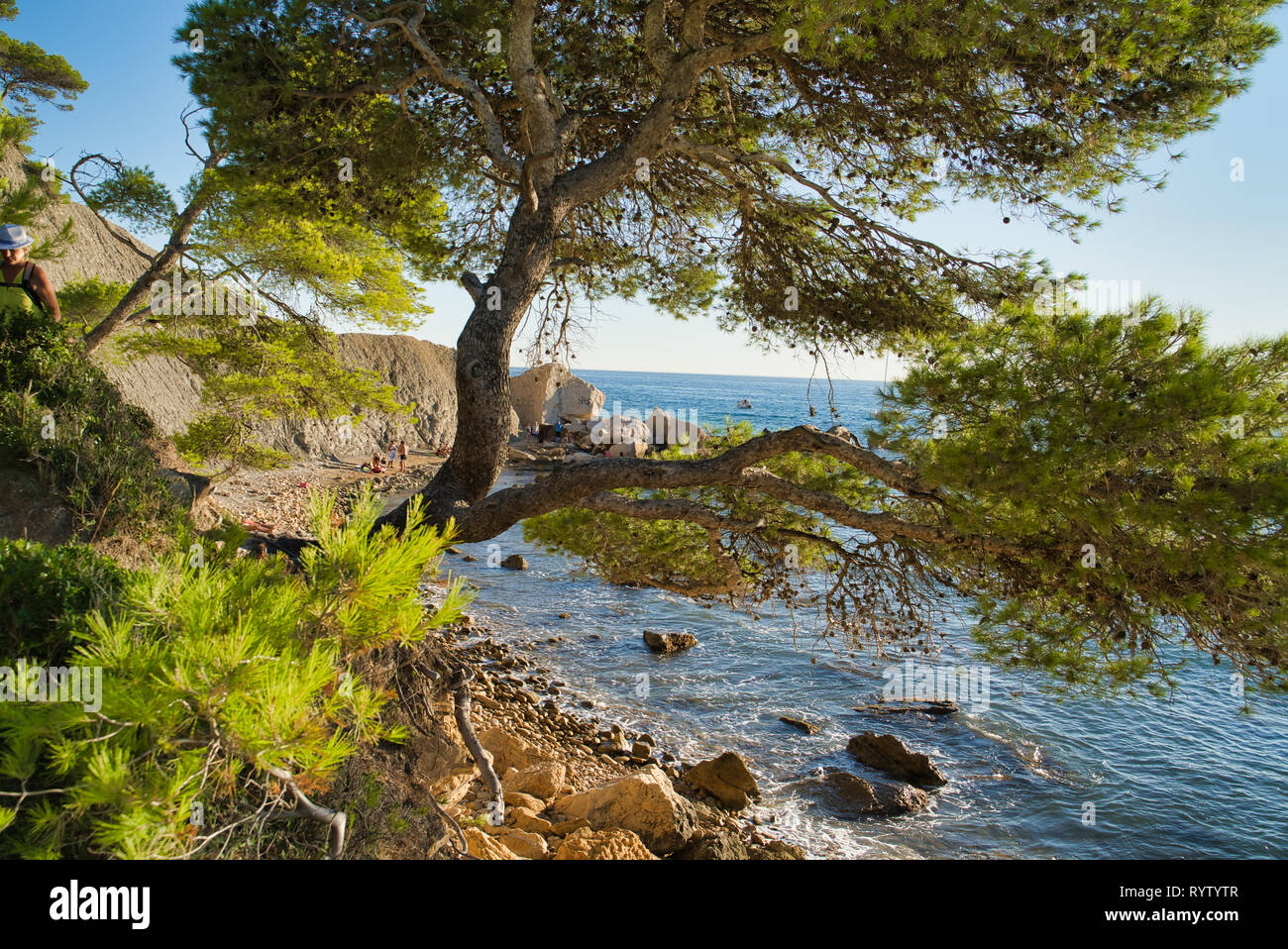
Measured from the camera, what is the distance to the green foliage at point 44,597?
10.5ft

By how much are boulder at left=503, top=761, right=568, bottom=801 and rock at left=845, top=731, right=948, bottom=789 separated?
3.99m

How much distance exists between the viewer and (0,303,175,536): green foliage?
6660 millimetres

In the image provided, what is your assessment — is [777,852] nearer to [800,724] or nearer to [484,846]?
[484,846]

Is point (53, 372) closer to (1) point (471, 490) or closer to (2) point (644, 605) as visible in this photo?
(1) point (471, 490)

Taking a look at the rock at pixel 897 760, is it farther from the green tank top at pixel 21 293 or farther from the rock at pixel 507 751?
the green tank top at pixel 21 293

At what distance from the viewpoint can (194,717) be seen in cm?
205

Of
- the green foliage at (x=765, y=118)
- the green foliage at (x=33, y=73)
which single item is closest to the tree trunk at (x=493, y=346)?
the green foliage at (x=765, y=118)

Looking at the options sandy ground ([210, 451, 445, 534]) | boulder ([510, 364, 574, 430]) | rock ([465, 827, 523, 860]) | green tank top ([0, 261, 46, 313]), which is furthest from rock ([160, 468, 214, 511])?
boulder ([510, 364, 574, 430])

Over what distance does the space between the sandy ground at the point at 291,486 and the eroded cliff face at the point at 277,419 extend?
110 cm

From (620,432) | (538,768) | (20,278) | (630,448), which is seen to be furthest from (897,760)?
(620,432)

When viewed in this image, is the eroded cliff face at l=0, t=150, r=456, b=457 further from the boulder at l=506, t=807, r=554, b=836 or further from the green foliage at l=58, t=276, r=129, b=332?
the boulder at l=506, t=807, r=554, b=836

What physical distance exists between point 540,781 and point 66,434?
5640mm

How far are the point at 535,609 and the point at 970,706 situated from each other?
8.21 meters
